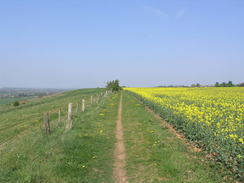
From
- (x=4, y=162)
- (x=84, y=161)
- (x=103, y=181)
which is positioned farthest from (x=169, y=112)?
(x=4, y=162)

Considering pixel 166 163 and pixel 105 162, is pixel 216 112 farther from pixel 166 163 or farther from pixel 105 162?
pixel 105 162

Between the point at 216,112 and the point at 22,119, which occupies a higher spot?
the point at 216,112

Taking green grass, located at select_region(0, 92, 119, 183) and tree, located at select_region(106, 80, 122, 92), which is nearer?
green grass, located at select_region(0, 92, 119, 183)

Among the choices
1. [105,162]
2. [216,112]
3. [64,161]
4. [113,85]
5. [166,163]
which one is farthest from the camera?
[113,85]

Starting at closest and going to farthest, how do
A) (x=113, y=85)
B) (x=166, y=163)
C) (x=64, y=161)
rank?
(x=166, y=163) → (x=64, y=161) → (x=113, y=85)

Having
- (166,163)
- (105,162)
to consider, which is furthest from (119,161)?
(166,163)

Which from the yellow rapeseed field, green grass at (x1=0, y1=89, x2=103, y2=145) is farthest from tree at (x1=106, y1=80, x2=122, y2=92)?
the yellow rapeseed field

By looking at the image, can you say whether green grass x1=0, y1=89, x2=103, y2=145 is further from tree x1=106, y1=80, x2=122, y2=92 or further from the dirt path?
tree x1=106, y1=80, x2=122, y2=92

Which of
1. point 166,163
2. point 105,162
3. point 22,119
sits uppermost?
point 166,163

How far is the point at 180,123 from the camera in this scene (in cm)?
1238

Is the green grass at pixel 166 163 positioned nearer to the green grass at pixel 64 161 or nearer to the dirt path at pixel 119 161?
the dirt path at pixel 119 161

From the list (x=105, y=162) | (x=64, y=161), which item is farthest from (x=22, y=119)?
(x=105, y=162)

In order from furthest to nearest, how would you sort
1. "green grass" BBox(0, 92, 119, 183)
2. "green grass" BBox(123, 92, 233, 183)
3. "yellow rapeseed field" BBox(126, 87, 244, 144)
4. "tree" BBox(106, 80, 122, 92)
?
"tree" BBox(106, 80, 122, 92) → "yellow rapeseed field" BBox(126, 87, 244, 144) → "green grass" BBox(0, 92, 119, 183) → "green grass" BBox(123, 92, 233, 183)

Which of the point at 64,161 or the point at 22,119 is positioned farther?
the point at 22,119
